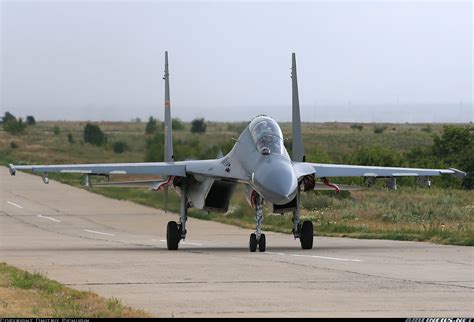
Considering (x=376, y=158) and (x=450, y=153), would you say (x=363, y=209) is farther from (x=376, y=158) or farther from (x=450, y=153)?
(x=450, y=153)

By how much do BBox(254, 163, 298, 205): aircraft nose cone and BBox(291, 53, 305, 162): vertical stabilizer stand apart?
3761mm

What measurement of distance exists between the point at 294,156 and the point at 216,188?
2245 mm

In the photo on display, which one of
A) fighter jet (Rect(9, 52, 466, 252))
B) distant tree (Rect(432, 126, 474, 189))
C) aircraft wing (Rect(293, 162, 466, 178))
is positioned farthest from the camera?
distant tree (Rect(432, 126, 474, 189))

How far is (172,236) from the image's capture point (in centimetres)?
2456

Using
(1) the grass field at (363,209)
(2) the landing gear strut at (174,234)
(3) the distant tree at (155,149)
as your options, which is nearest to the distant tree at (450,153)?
(1) the grass field at (363,209)

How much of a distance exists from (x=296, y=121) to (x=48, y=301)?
13.2 meters

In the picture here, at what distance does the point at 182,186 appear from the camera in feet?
84.1

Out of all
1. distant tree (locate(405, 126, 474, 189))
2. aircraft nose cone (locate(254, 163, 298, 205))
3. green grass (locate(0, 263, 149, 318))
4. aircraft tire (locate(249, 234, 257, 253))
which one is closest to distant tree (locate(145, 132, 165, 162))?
distant tree (locate(405, 126, 474, 189))

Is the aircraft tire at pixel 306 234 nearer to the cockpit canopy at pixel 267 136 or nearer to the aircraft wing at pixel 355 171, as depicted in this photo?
the aircraft wing at pixel 355 171

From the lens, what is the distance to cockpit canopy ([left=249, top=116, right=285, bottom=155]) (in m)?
22.4

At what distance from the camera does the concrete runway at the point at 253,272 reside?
42.7 ft

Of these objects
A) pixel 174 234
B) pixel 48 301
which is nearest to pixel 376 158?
pixel 174 234

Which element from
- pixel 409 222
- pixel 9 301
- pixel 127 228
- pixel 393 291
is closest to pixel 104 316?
pixel 9 301

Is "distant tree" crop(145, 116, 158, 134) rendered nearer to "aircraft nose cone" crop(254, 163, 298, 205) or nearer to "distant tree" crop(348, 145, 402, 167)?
"distant tree" crop(348, 145, 402, 167)
